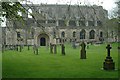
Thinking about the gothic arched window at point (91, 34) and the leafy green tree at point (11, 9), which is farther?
the gothic arched window at point (91, 34)

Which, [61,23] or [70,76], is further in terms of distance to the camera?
[61,23]

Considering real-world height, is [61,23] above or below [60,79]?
above

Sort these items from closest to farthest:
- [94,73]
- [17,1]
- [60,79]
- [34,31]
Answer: [60,79] → [94,73] → [17,1] → [34,31]

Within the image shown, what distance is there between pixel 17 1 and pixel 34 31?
43.8 metres

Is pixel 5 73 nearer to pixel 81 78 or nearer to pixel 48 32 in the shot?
pixel 81 78

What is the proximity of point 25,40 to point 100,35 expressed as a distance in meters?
20.6

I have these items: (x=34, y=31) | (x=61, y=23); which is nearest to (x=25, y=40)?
(x=34, y=31)

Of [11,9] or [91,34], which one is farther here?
[91,34]

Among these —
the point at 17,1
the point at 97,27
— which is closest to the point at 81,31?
the point at 97,27

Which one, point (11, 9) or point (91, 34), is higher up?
point (11, 9)

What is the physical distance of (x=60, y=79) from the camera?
12055 mm

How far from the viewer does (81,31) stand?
223ft

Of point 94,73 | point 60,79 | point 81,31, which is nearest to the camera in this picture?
point 60,79

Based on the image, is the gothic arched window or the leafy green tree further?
the gothic arched window
